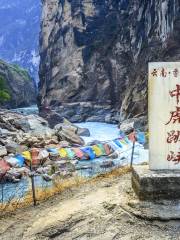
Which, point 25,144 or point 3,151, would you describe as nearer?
point 3,151

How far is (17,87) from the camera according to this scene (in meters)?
100

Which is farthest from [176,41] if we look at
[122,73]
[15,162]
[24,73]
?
[24,73]

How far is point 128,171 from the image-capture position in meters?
10.2

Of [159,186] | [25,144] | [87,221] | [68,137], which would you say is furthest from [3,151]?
[159,186]

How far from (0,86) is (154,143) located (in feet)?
163

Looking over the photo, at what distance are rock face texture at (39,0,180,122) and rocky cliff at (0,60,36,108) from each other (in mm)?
10086

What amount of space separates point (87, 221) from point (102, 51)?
66261mm

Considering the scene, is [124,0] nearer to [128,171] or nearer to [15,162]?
[15,162]

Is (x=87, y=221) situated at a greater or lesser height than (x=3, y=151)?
greater

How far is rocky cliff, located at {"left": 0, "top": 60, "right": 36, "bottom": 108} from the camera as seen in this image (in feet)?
307

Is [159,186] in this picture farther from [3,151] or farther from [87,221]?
[3,151]

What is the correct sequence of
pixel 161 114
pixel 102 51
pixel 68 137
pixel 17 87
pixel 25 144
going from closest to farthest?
pixel 161 114, pixel 25 144, pixel 68 137, pixel 102 51, pixel 17 87

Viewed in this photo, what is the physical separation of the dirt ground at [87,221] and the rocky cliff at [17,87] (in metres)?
78.7

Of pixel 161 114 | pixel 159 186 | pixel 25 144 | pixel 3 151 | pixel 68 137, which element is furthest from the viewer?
pixel 68 137
